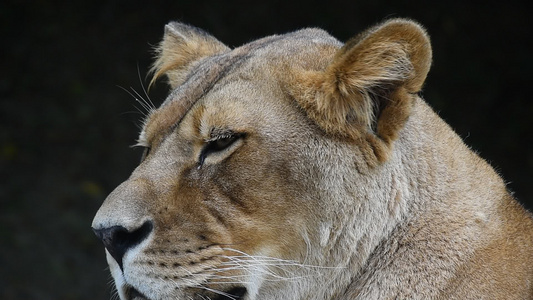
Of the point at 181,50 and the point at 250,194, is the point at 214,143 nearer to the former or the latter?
the point at 250,194

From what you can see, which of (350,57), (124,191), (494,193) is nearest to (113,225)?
(124,191)

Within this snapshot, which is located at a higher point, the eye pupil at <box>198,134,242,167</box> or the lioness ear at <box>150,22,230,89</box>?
the eye pupil at <box>198,134,242,167</box>

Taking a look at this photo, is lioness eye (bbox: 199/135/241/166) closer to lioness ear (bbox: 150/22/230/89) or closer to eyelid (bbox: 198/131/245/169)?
eyelid (bbox: 198/131/245/169)

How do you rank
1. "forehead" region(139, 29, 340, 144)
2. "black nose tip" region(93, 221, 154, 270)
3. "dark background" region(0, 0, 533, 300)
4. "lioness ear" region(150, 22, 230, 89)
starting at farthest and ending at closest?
"dark background" region(0, 0, 533, 300) < "lioness ear" region(150, 22, 230, 89) < "forehead" region(139, 29, 340, 144) < "black nose tip" region(93, 221, 154, 270)

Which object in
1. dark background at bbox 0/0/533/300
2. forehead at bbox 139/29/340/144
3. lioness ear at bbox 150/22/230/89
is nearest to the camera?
forehead at bbox 139/29/340/144

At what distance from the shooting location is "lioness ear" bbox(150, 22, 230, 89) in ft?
14.2

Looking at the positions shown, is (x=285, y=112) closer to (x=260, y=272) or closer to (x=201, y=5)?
(x=260, y=272)

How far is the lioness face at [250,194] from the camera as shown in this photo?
3.19 metres

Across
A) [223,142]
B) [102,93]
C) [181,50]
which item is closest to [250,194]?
[223,142]

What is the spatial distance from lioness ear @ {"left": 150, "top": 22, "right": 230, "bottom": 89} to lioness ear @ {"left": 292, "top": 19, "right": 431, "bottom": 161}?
46.2 inches

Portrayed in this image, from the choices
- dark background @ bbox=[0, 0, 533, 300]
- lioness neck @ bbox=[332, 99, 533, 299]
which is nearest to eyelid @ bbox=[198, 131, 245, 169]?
lioness neck @ bbox=[332, 99, 533, 299]

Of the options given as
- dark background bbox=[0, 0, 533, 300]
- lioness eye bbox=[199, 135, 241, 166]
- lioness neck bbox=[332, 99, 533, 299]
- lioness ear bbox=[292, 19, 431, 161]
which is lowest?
dark background bbox=[0, 0, 533, 300]

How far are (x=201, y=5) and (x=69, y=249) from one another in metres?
3.02

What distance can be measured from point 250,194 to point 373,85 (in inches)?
25.8
